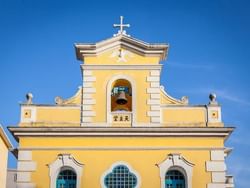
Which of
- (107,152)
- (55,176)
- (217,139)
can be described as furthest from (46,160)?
(217,139)

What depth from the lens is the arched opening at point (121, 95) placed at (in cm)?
2328

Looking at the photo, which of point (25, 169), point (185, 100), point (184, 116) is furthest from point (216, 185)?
point (25, 169)

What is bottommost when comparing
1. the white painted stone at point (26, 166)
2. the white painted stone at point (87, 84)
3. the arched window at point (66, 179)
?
the arched window at point (66, 179)

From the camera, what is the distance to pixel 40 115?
22.8 m

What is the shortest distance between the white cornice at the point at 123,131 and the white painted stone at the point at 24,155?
2.39 feet

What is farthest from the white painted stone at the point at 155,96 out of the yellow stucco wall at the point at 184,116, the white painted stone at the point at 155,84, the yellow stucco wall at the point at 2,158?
the yellow stucco wall at the point at 2,158

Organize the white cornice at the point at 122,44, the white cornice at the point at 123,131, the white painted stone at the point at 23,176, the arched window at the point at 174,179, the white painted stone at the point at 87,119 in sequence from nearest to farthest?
the white painted stone at the point at 23,176 → the arched window at the point at 174,179 → the white cornice at the point at 123,131 → the white painted stone at the point at 87,119 → the white cornice at the point at 122,44

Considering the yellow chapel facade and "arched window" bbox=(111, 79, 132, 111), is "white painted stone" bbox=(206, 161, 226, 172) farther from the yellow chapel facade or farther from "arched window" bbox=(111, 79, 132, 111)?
"arched window" bbox=(111, 79, 132, 111)

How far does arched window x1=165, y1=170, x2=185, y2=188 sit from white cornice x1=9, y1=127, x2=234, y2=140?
153 cm

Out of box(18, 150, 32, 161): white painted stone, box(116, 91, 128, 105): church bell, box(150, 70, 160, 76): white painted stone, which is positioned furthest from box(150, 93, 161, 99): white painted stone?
box(18, 150, 32, 161): white painted stone

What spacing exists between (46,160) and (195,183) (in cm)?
600

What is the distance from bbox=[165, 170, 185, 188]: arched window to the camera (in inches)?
864

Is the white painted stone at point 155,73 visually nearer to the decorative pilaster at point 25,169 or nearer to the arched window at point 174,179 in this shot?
the arched window at point 174,179

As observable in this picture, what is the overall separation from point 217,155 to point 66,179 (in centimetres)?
615
